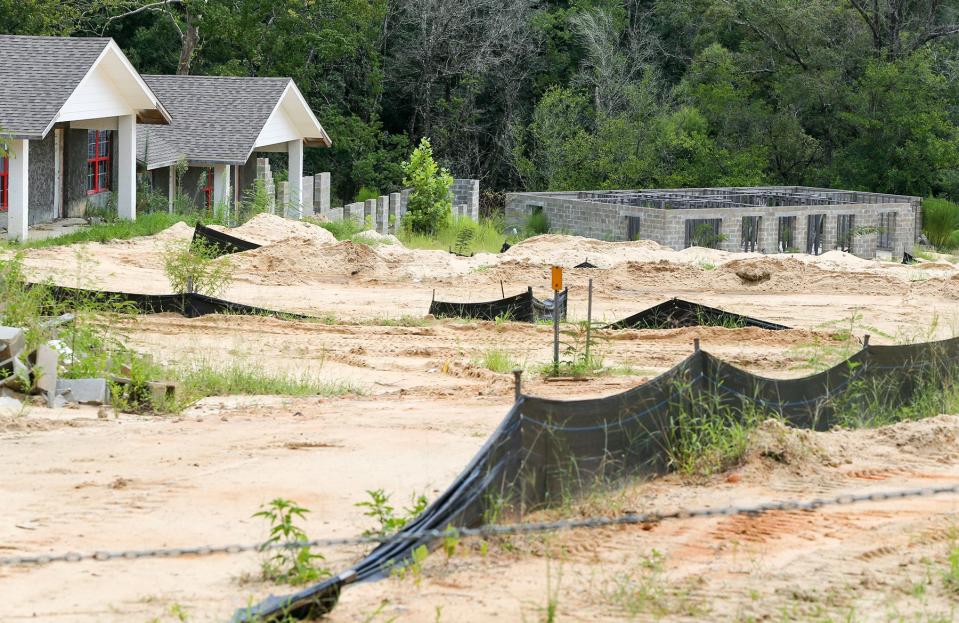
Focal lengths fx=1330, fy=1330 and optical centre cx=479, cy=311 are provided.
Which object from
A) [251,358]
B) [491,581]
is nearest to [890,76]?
[251,358]

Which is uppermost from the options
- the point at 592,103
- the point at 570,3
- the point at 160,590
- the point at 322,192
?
the point at 570,3

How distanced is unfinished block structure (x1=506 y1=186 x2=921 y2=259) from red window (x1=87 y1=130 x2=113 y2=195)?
1252 centimetres

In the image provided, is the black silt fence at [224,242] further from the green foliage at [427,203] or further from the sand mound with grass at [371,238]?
the green foliage at [427,203]

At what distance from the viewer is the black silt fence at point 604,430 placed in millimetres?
7809

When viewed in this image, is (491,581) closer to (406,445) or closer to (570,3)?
(406,445)

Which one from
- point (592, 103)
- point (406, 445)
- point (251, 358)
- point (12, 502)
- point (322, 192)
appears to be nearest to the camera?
point (12, 502)

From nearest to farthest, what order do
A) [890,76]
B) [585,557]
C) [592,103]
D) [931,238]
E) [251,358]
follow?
[585,557] → [251,358] → [931,238] → [890,76] → [592,103]

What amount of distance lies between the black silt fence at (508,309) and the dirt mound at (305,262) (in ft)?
18.6

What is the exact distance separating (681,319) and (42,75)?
16.5 m

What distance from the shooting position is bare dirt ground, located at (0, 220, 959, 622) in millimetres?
7535

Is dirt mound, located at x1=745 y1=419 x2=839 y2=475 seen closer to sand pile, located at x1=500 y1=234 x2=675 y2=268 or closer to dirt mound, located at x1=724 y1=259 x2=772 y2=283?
dirt mound, located at x1=724 y1=259 x2=772 y2=283

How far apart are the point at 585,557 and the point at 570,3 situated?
50.7 m

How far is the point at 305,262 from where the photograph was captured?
2677 centimetres

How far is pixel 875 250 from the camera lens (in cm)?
3984
